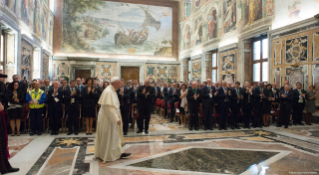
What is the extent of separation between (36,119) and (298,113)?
973 centimetres

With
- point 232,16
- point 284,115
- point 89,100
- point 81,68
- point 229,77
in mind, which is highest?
point 232,16

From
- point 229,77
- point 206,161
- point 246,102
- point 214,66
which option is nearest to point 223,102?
point 246,102

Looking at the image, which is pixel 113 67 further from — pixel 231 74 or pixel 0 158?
pixel 0 158

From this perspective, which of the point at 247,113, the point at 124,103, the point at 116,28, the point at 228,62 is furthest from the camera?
the point at 116,28

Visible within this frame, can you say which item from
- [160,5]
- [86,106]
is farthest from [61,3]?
[86,106]

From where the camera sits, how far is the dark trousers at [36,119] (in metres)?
6.67

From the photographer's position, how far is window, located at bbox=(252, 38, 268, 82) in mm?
11151

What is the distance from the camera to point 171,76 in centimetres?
2094

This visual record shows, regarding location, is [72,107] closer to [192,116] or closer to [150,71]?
[192,116]

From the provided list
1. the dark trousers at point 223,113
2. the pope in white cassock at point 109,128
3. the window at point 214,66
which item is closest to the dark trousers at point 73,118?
the pope in white cassock at point 109,128

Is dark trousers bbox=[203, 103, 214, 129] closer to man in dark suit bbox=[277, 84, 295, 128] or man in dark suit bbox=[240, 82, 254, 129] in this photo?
man in dark suit bbox=[240, 82, 254, 129]

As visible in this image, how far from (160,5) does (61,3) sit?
8.95 meters

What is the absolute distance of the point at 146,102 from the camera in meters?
7.25


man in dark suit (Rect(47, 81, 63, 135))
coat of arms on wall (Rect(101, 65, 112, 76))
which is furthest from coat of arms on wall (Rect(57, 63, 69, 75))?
man in dark suit (Rect(47, 81, 63, 135))
